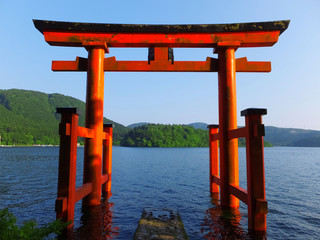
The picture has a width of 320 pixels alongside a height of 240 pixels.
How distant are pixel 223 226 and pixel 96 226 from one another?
3627 millimetres

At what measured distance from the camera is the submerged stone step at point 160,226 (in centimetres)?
478

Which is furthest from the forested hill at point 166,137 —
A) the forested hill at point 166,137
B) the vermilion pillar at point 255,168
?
the vermilion pillar at point 255,168

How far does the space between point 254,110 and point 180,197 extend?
7.92 metres

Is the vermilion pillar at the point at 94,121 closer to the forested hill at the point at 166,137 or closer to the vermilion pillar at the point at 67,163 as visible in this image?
the vermilion pillar at the point at 67,163

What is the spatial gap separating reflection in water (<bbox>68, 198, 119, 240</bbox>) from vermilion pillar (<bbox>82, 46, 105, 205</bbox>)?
305 millimetres

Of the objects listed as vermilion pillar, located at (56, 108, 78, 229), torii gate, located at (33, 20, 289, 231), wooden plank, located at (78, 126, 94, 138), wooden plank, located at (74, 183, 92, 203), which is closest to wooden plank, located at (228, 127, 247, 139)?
torii gate, located at (33, 20, 289, 231)

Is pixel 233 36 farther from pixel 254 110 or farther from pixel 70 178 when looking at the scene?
pixel 70 178

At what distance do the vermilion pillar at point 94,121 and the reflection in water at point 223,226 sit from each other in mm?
3581

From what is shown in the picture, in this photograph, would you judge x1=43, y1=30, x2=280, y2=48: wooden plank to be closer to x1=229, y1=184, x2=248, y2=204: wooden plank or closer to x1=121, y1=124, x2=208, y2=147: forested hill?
x1=229, y1=184, x2=248, y2=204: wooden plank

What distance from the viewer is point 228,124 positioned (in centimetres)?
690

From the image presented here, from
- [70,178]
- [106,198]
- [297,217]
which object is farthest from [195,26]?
[297,217]

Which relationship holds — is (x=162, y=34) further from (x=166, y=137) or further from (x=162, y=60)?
(x=166, y=137)

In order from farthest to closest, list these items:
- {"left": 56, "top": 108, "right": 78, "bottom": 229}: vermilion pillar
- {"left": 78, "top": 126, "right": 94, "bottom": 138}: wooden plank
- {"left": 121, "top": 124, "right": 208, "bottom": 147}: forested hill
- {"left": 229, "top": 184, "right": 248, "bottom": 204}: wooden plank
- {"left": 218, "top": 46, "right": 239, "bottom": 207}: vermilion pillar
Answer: {"left": 121, "top": 124, "right": 208, "bottom": 147}: forested hill, {"left": 218, "top": 46, "right": 239, "bottom": 207}: vermilion pillar, {"left": 78, "top": 126, "right": 94, "bottom": 138}: wooden plank, {"left": 229, "top": 184, "right": 248, "bottom": 204}: wooden plank, {"left": 56, "top": 108, "right": 78, "bottom": 229}: vermilion pillar

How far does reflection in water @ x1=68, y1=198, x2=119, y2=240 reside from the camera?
17.8 feet
